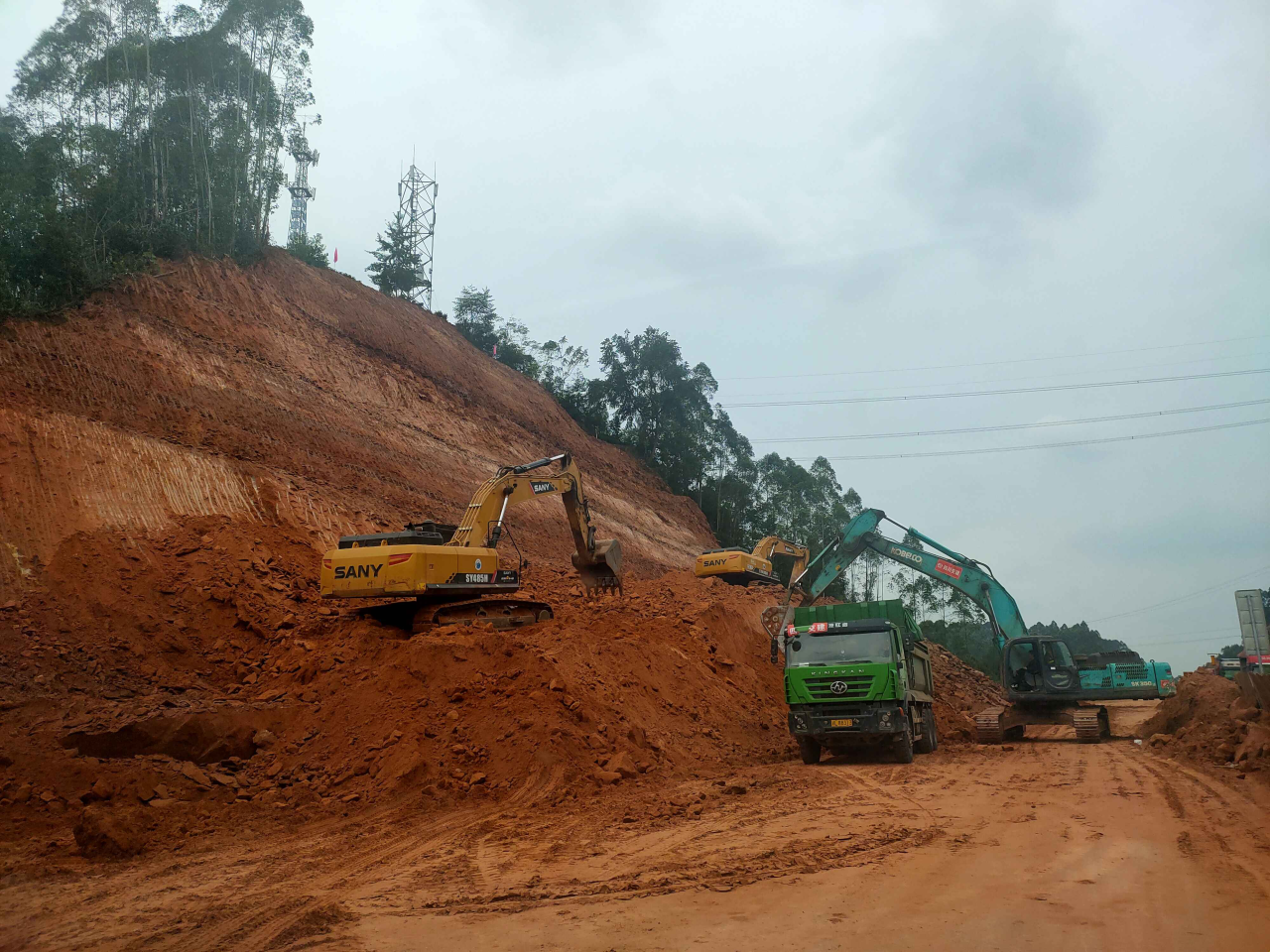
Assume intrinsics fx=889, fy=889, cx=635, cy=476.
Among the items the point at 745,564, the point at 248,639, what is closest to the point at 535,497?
the point at 248,639

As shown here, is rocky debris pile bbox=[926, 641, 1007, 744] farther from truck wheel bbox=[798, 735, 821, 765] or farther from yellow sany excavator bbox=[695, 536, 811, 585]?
truck wheel bbox=[798, 735, 821, 765]

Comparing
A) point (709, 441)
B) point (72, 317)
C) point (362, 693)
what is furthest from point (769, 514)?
point (362, 693)

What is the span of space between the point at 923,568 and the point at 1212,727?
749cm

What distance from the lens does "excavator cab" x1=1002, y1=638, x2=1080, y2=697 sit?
19.0 metres

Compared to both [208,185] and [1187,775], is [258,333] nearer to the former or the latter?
[208,185]

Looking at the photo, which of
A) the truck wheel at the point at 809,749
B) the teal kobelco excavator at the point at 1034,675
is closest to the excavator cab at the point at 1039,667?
the teal kobelco excavator at the point at 1034,675

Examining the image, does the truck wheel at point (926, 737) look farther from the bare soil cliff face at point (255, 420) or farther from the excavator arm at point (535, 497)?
the bare soil cliff face at point (255, 420)

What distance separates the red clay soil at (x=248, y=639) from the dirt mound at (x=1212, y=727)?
4.14 meters

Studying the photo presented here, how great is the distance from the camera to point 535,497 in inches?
639

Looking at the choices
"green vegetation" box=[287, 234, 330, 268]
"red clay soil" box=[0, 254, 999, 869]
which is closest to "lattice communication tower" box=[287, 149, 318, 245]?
"green vegetation" box=[287, 234, 330, 268]

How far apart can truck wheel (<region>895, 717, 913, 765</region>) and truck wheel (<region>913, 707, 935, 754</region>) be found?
175cm

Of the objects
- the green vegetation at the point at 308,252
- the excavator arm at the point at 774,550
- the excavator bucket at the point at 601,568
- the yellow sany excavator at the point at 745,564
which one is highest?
the green vegetation at the point at 308,252

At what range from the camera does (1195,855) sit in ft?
24.1

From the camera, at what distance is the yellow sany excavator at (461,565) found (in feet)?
44.1
